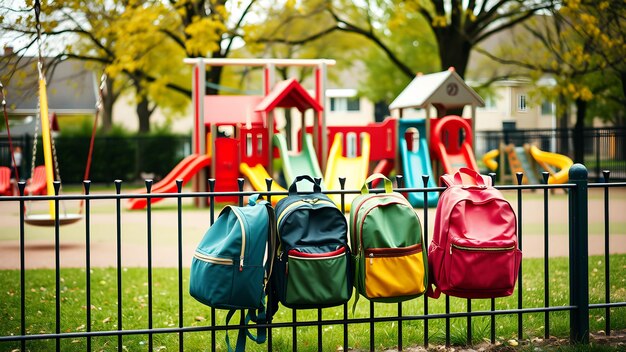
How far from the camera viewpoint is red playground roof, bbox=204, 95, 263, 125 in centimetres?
1728

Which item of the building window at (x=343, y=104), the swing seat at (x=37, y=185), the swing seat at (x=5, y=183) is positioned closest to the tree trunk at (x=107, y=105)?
the swing seat at (x=5, y=183)

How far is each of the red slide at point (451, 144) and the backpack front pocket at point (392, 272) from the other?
1272 cm

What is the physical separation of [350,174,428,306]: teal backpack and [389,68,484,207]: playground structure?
12.6m

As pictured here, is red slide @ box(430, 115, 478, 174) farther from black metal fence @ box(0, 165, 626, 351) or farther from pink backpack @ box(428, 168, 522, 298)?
pink backpack @ box(428, 168, 522, 298)

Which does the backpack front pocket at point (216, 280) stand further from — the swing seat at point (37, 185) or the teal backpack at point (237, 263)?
the swing seat at point (37, 185)

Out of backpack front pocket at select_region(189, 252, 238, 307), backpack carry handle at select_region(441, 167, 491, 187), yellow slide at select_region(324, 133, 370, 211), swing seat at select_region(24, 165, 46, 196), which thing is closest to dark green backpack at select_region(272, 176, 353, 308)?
backpack front pocket at select_region(189, 252, 238, 307)

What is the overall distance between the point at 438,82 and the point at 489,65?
17.2 m

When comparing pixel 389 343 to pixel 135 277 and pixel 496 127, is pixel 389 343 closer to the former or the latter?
pixel 135 277

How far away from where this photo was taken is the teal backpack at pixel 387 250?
4.34 m

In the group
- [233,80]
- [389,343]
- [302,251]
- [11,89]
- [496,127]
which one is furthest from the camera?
[496,127]

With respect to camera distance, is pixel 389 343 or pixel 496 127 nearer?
pixel 389 343

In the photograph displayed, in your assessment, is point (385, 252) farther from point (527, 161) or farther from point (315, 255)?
point (527, 161)

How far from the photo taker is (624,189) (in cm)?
2189

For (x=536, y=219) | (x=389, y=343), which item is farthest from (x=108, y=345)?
(x=536, y=219)
